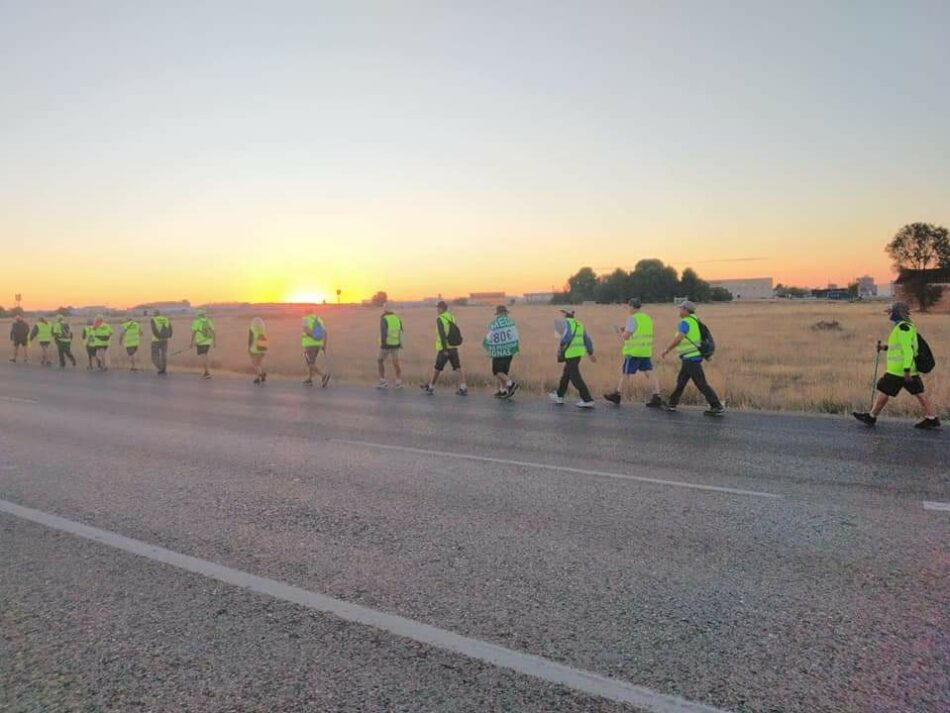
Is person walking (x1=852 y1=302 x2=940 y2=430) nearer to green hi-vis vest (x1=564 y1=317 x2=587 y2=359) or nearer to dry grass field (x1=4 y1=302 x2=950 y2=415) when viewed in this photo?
dry grass field (x1=4 y1=302 x2=950 y2=415)

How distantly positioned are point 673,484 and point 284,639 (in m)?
4.09

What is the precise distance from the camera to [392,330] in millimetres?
15562

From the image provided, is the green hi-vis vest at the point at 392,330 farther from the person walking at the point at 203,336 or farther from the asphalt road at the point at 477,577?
the asphalt road at the point at 477,577

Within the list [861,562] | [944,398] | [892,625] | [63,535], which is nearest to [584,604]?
[892,625]

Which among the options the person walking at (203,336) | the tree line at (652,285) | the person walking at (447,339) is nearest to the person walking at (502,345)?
the person walking at (447,339)

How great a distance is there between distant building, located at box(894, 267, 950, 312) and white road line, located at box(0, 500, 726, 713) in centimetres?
6352

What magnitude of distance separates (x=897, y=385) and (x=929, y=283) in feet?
200

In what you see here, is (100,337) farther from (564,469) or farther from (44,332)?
(564,469)

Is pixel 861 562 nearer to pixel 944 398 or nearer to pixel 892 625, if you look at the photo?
pixel 892 625

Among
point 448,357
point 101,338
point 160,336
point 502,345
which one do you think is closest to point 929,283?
point 502,345

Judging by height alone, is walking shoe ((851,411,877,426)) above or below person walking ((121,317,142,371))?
below

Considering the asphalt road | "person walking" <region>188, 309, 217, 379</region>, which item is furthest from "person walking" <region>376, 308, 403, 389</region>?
the asphalt road

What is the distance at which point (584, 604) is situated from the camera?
12.1 ft

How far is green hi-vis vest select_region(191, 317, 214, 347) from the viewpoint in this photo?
752 inches
